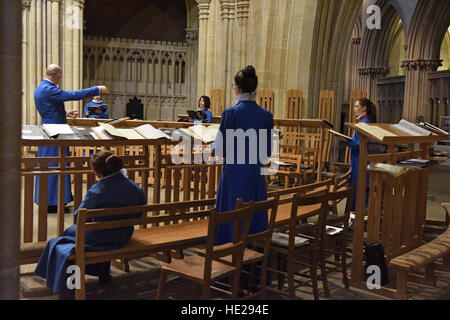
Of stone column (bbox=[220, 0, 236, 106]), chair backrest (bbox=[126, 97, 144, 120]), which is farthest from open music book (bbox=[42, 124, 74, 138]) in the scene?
chair backrest (bbox=[126, 97, 144, 120])

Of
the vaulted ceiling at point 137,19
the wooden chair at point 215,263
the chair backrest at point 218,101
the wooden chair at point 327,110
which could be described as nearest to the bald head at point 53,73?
the wooden chair at point 215,263

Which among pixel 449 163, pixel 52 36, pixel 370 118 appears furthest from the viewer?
pixel 449 163

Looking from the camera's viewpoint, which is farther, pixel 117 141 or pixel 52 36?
pixel 52 36

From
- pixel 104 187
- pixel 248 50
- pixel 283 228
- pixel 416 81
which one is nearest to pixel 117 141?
pixel 104 187

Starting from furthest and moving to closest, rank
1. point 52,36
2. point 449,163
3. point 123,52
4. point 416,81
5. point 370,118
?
point 416,81, point 123,52, point 449,163, point 52,36, point 370,118

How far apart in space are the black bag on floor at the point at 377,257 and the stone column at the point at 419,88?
16379 mm

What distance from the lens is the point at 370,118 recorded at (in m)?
5.86

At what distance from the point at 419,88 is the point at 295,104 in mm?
11031

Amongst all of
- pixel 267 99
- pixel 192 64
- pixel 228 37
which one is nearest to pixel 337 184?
pixel 267 99

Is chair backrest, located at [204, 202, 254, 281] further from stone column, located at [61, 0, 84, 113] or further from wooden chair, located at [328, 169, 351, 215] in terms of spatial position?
stone column, located at [61, 0, 84, 113]

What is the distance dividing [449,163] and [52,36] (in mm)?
11803

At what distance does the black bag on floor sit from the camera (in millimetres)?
3916

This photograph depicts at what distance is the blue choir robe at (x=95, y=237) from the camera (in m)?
3.24

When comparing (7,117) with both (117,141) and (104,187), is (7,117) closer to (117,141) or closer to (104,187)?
(104,187)
